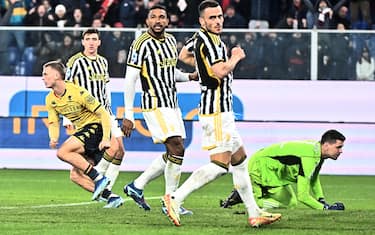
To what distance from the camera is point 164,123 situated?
12.7 m

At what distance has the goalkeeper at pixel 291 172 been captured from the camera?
1262 cm

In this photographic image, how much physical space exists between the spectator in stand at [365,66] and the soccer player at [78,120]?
9183 millimetres

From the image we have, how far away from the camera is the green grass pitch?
10.6 meters

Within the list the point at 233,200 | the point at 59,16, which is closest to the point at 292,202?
the point at 233,200

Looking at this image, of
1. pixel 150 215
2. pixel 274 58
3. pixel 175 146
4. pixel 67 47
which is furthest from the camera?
pixel 67 47

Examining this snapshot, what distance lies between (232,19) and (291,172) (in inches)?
400

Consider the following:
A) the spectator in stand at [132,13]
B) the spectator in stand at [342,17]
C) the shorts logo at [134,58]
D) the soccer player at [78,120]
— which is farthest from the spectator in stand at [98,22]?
the shorts logo at [134,58]

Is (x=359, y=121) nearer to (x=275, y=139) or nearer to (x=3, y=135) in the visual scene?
(x=275, y=139)

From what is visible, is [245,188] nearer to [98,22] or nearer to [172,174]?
[172,174]

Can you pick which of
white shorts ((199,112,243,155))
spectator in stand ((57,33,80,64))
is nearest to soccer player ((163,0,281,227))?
white shorts ((199,112,243,155))

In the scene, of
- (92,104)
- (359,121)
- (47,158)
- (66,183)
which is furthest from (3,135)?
(92,104)

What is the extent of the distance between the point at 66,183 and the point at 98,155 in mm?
3471

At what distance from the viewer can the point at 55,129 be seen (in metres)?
13.4

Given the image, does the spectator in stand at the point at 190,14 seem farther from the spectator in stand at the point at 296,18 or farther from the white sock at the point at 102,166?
the white sock at the point at 102,166
